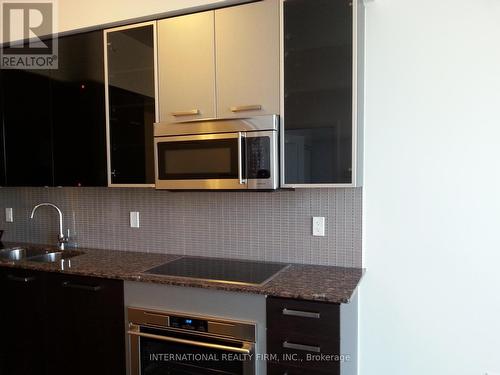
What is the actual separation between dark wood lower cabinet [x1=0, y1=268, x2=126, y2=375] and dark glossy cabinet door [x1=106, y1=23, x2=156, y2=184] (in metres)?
0.66

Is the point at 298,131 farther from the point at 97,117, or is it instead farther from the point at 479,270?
the point at 97,117

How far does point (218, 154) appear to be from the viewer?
1.87 metres

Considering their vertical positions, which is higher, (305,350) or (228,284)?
(228,284)

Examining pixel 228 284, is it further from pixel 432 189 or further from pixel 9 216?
pixel 9 216

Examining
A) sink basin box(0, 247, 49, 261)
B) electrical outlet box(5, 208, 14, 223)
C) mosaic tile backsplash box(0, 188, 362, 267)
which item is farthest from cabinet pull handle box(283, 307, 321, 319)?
electrical outlet box(5, 208, 14, 223)

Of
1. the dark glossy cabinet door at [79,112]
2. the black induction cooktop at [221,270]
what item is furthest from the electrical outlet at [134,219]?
the black induction cooktop at [221,270]

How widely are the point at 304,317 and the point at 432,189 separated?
3.03 ft

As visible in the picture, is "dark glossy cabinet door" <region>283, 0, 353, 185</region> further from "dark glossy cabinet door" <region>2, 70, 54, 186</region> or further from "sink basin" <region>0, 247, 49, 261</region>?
"sink basin" <region>0, 247, 49, 261</region>

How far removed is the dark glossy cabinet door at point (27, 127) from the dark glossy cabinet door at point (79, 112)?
0.25ft

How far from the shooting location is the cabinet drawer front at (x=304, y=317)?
58.9 inches

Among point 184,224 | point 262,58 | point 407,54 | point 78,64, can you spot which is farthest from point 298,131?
point 78,64

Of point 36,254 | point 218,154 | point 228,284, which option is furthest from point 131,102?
point 36,254

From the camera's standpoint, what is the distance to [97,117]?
220 cm

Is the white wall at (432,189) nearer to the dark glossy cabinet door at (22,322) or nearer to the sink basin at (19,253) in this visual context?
the dark glossy cabinet door at (22,322)
